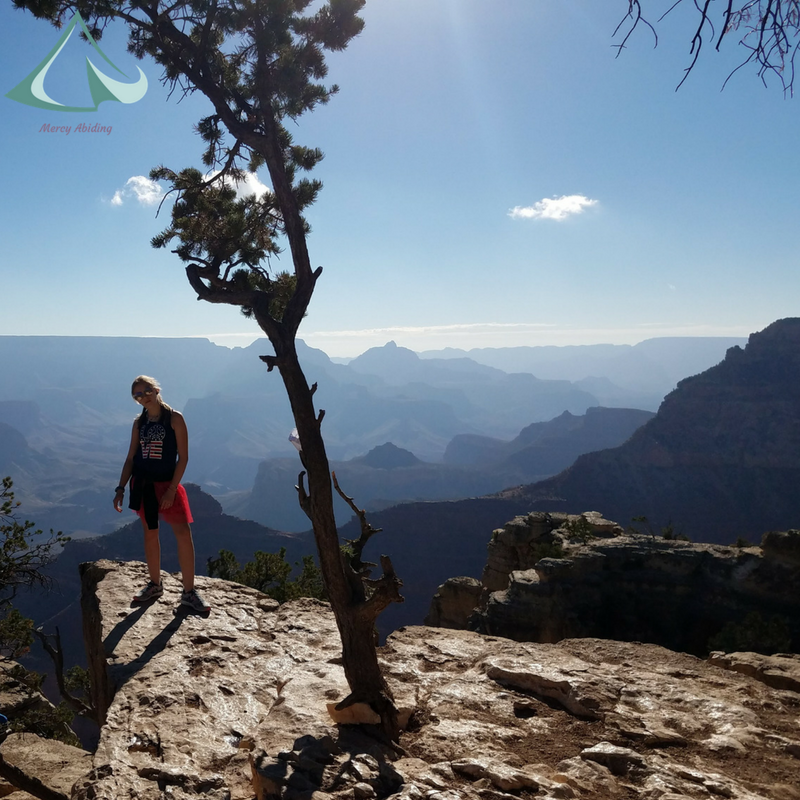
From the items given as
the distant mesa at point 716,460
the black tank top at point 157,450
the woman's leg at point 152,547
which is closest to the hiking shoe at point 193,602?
the woman's leg at point 152,547

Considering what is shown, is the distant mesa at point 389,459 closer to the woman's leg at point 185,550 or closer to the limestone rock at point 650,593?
the limestone rock at point 650,593

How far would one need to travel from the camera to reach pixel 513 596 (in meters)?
17.7

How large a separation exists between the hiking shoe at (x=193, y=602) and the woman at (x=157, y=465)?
53cm

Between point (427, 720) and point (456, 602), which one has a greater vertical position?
point (427, 720)

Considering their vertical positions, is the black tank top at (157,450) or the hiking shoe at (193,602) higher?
the black tank top at (157,450)

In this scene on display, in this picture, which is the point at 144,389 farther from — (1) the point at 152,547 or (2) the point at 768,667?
(2) the point at 768,667

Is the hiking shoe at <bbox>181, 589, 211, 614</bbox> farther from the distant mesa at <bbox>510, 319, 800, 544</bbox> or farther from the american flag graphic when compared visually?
the distant mesa at <bbox>510, 319, 800, 544</bbox>

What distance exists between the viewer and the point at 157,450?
22.3 feet

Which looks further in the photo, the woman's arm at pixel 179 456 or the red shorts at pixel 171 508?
the red shorts at pixel 171 508

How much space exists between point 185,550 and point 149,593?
103 cm

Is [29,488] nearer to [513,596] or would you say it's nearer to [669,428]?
[669,428]

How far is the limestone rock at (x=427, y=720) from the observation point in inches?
155

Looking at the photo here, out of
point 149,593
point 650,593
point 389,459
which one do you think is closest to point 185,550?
point 149,593

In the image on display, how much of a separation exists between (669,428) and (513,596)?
76.3m
